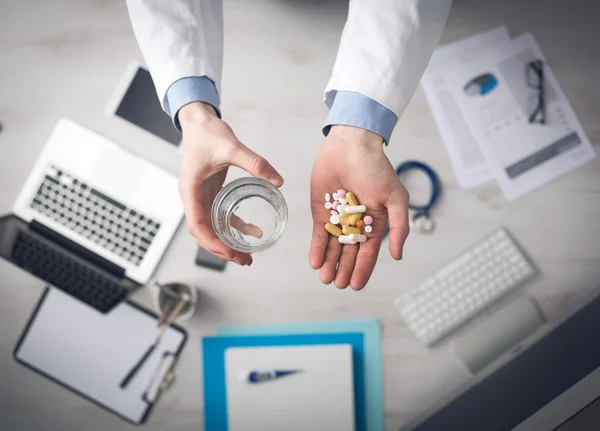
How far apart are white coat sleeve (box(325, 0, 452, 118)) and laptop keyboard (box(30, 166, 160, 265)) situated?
21.1 inches

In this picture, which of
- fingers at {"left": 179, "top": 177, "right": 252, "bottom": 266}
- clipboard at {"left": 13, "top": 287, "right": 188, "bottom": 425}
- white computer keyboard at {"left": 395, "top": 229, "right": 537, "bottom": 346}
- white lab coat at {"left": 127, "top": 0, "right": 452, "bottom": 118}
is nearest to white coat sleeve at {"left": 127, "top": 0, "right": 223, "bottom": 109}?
white lab coat at {"left": 127, "top": 0, "right": 452, "bottom": 118}

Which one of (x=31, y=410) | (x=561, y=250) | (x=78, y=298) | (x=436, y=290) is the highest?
(x=561, y=250)

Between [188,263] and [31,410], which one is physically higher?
[188,263]

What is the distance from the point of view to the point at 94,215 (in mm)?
1093

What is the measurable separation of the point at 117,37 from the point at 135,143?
0.25 meters

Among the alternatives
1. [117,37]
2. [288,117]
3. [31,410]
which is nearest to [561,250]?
[288,117]

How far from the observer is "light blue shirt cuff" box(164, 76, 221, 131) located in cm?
87

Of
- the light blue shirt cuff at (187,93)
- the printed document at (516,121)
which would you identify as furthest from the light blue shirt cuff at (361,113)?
the printed document at (516,121)

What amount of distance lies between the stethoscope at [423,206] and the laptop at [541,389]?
0.31m

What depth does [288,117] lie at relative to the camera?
113cm

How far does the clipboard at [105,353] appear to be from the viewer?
1116 millimetres

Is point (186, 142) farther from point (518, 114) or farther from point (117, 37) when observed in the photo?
point (518, 114)

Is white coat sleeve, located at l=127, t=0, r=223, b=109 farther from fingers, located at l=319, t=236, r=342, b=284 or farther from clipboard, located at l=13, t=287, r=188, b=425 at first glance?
clipboard, located at l=13, t=287, r=188, b=425

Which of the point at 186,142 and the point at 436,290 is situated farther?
the point at 436,290
